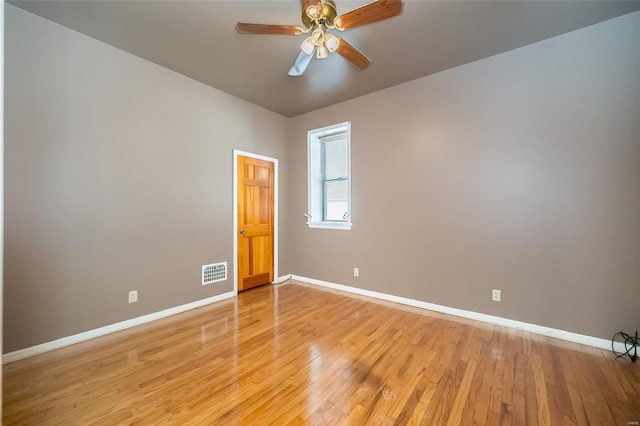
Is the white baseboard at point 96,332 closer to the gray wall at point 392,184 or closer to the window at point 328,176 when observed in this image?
the gray wall at point 392,184

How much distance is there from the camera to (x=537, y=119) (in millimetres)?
2762

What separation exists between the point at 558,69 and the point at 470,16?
1088 mm

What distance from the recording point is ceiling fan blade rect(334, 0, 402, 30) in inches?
75.6

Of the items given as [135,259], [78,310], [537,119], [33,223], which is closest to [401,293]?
[537,119]

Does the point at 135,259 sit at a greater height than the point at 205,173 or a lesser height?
lesser

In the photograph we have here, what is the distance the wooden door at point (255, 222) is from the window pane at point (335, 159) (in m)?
0.96

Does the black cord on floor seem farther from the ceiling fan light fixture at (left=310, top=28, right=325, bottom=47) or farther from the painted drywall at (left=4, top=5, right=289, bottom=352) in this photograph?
the painted drywall at (left=4, top=5, right=289, bottom=352)

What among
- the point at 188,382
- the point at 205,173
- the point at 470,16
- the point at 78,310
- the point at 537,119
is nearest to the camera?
the point at 188,382

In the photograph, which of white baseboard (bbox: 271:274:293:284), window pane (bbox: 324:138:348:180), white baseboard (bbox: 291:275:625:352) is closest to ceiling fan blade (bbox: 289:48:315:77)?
window pane (bbox: 324:138:348:180)

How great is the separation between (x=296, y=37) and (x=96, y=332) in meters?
3.50

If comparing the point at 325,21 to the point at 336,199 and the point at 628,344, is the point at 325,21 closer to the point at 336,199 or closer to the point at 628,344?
the point at 336,199

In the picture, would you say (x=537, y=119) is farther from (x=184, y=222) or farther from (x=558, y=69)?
(x=184, y=222)

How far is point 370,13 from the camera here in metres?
2.02

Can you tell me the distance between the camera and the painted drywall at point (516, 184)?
244 cm
